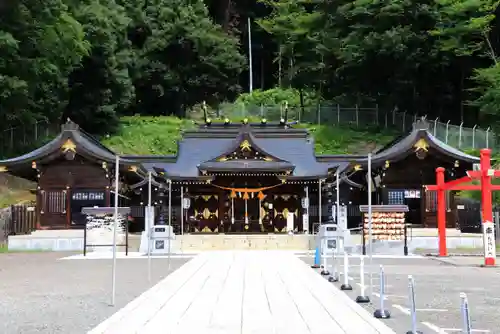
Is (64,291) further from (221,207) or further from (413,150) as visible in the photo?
(413,150)

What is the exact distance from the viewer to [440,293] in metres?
12.1

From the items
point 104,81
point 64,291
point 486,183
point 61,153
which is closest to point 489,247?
point 486,183

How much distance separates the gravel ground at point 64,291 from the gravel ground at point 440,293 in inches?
171

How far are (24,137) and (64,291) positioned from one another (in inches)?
1346

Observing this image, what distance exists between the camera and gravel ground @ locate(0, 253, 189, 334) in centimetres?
878

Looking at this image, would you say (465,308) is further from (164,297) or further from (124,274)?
(124,274)

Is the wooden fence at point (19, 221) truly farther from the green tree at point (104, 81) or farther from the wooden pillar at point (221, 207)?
the green tree at point (104, 81)

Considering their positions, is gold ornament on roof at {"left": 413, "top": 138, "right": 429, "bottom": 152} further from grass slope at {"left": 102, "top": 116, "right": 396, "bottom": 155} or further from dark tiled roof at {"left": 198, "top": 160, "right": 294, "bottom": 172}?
grass slope at {"left": 102, "top": 116, "right": 396, "bottom": 155}

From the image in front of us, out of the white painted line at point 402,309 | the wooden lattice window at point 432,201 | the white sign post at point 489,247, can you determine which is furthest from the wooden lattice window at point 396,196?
the white painted line at point 402,309

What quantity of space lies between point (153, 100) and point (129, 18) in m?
8.78

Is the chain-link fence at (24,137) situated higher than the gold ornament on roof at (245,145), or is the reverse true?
the chain-link fence at (24,137)

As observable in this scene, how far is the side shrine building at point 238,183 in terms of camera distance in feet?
101

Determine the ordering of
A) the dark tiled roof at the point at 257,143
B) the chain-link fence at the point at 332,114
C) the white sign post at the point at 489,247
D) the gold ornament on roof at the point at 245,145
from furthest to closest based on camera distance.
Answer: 1. the chain-link fence at the point at 332,114
2. the dark tiled roof at the point at 257,143
3. the gold ornament on roof at the point at 245,145
4. the white sign post at the point at 489,247

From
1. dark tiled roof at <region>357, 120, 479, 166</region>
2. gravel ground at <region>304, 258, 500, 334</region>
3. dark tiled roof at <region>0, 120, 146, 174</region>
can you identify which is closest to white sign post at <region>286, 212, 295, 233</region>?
dark tiled roof at <region>357, 120, 479, 166</region>
